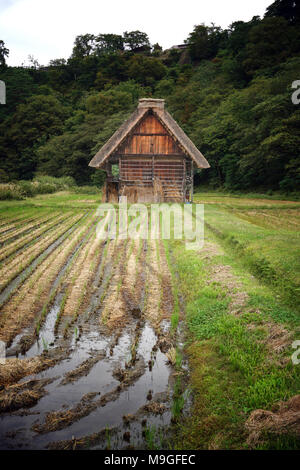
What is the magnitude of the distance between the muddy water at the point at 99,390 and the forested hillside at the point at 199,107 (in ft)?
75.6

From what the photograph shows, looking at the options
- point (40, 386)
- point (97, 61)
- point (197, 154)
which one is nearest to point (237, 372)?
point (40, 386)

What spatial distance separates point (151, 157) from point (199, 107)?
80.1 feet

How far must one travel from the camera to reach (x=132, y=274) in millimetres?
8008

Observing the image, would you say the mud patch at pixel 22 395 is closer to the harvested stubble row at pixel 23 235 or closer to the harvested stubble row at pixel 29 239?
the harvested stubble row at pixel 29 239

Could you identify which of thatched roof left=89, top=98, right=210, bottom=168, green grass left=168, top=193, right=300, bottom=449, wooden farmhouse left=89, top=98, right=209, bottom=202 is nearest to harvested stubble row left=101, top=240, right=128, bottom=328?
green grass left=168, top=193, right=300, bottom=449

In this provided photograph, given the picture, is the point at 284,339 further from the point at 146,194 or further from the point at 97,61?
the point at 97,61

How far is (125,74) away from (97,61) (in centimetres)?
924

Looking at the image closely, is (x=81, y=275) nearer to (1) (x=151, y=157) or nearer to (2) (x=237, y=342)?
(2) (x=237, y=342)

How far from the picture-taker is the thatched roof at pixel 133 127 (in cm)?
2047

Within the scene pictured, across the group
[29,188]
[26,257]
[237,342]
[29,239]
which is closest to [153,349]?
[237,342]

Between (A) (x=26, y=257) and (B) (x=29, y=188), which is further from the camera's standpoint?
(B) (x=29, y=188)

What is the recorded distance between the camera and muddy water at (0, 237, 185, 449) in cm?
311

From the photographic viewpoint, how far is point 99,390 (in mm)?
3771

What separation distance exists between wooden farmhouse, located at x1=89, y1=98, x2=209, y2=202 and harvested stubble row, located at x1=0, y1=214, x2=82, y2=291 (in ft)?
29.4
